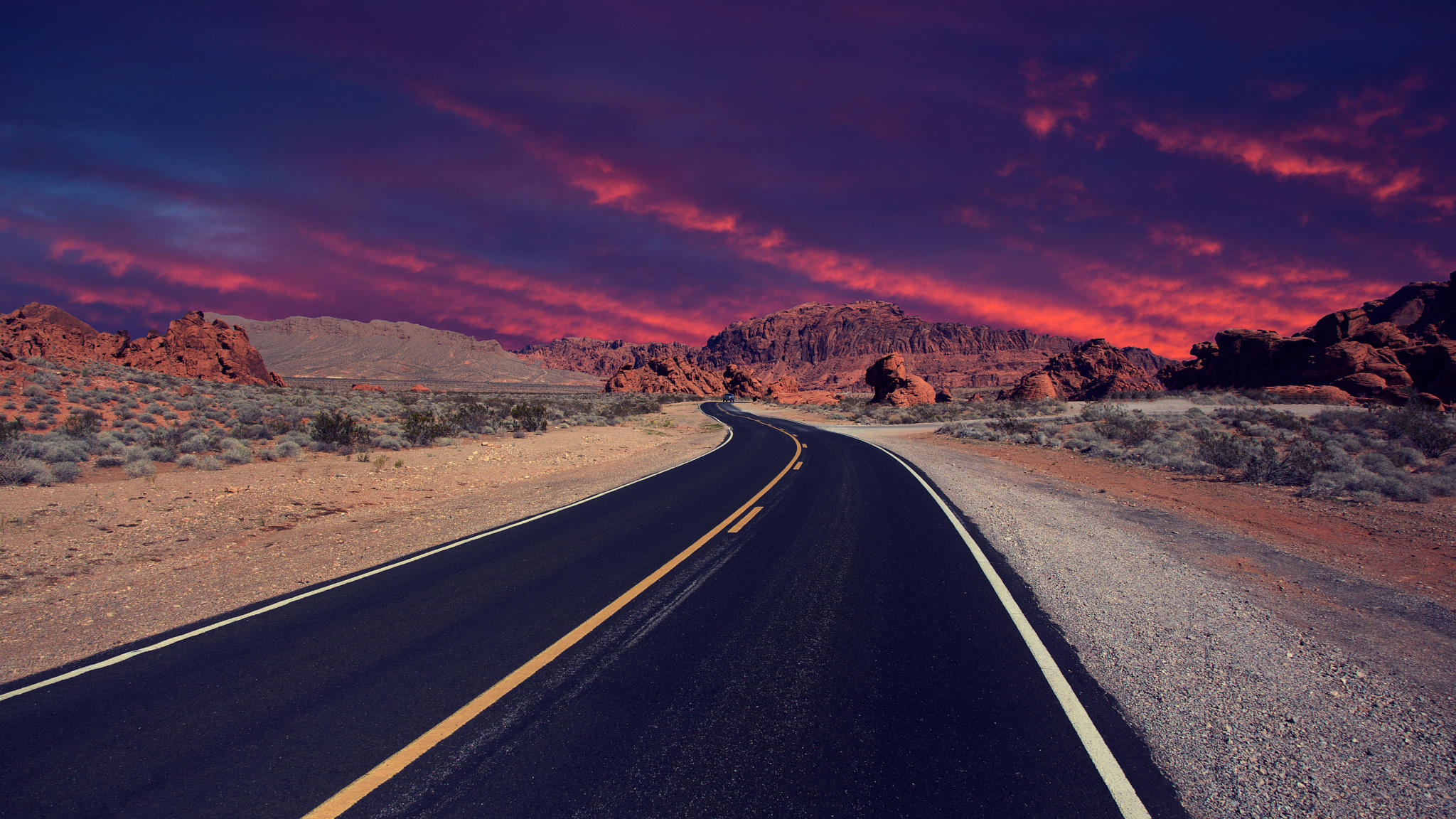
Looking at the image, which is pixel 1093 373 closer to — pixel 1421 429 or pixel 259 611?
pixel 1421 429

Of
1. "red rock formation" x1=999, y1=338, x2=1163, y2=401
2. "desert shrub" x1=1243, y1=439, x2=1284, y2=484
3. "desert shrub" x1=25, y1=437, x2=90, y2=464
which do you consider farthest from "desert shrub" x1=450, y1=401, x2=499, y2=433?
"red rock formation" x1=999, y1=338, x2=1163, y2=401

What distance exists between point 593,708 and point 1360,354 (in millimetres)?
55379

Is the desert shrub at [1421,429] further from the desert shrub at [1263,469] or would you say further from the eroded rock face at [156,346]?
the eroded rock face at [156,346]

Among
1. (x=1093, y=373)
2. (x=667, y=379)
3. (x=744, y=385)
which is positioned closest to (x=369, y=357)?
(x=667, y=379)

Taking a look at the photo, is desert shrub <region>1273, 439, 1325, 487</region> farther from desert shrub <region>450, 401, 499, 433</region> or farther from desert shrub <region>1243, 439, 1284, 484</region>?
desert shrub <region>450, 401, 499, 433</region>

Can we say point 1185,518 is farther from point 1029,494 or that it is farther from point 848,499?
point 848,499

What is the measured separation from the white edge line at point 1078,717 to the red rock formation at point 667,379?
111428mm

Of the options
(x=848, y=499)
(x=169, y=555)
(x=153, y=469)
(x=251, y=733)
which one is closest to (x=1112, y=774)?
(x=251, y=733)

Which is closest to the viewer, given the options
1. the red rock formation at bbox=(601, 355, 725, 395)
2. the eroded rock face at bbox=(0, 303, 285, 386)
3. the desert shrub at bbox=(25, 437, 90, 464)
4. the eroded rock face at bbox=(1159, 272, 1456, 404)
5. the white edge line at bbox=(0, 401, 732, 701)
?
the white edge line at bbox=(0, 401, 732, 701)

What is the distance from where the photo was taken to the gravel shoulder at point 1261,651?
9.37 ft

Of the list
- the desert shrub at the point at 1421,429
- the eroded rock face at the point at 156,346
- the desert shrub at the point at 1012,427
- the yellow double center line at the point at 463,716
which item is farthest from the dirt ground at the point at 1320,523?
the eroded rock face at the point at 156,346

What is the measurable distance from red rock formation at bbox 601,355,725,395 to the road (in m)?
111

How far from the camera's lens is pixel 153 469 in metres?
12.7

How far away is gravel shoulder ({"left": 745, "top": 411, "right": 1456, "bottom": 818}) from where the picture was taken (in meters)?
2.86
